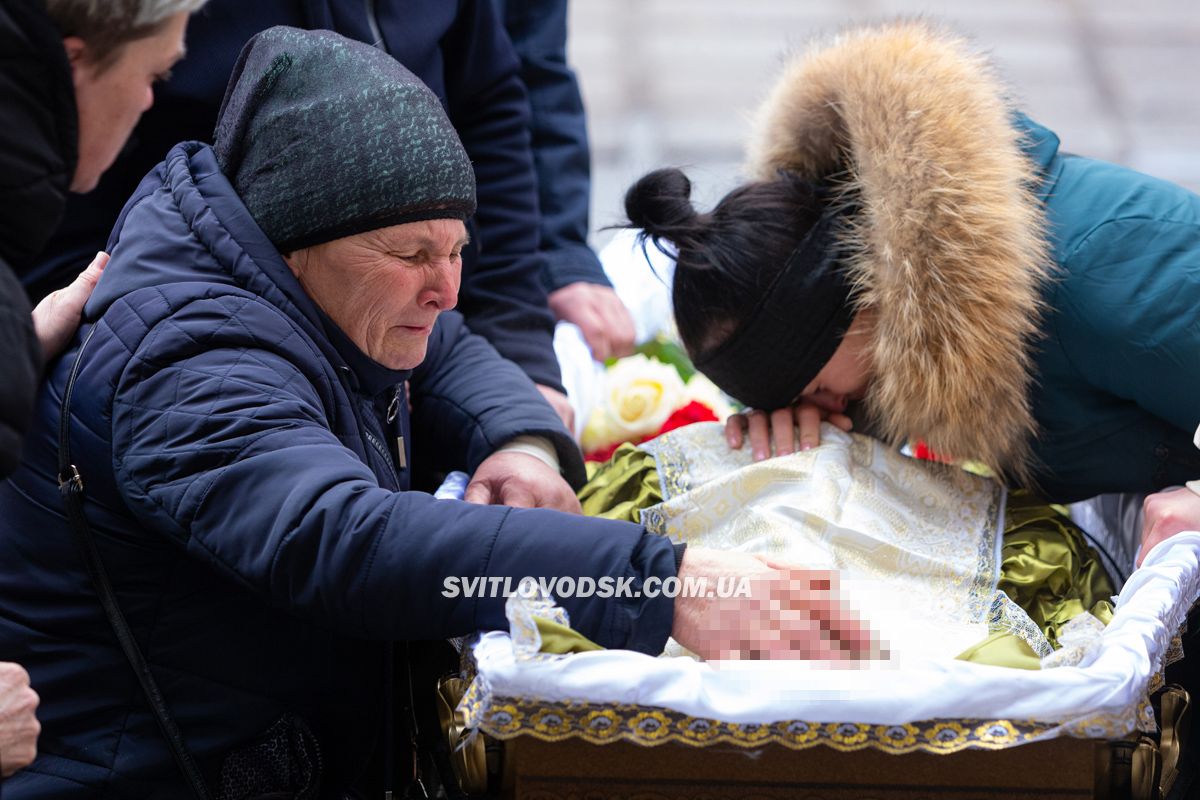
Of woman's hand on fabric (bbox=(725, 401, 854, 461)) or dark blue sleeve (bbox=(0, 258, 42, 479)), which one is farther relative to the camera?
woman's hand on fabric (bbox=(725, 401, 854, 461))

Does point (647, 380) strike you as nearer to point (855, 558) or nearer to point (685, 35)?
point (855, 558)

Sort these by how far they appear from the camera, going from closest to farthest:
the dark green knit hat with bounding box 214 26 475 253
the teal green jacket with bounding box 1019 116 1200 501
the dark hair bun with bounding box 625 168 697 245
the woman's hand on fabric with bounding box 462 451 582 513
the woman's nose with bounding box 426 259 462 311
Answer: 1. the dark green knit hat with bounding box 214 26 475 253
2. the woman's nose with bounding box 426 259 462 311
3. the teal green jacket with bounding box 1019 116 1200 501
4. the woman's hand on fabric with bounding box 462 451 582 513
5. the dark hair bun with bounding box 625 168 697 245

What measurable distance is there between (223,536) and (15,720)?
0.27 metres

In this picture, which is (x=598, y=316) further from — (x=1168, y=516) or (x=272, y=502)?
(x=272, y=502)

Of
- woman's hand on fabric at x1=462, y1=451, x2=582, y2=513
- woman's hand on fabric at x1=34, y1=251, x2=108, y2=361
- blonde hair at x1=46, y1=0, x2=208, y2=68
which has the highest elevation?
blonde hair at x1=46, y1=0, x2=208, y2=68

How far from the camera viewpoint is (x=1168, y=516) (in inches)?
69.9

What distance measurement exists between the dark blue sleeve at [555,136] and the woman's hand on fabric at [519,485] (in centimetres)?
83

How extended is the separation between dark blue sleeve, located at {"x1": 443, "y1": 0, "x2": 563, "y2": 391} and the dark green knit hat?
712 mm

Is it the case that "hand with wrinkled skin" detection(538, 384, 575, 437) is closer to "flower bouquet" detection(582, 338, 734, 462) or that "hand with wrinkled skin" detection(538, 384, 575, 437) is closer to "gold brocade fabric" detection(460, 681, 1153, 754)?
"flower bouquet" detection(582, 338, 734, 462)

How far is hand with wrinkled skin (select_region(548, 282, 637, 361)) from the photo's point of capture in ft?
8.76

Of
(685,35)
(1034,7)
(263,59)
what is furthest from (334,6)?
(1034,7)

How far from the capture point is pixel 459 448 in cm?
210

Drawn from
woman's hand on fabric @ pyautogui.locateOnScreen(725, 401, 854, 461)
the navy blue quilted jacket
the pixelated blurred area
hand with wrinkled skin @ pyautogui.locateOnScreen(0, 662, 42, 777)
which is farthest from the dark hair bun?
the pixelated blurred area

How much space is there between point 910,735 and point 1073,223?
34.5 inches
